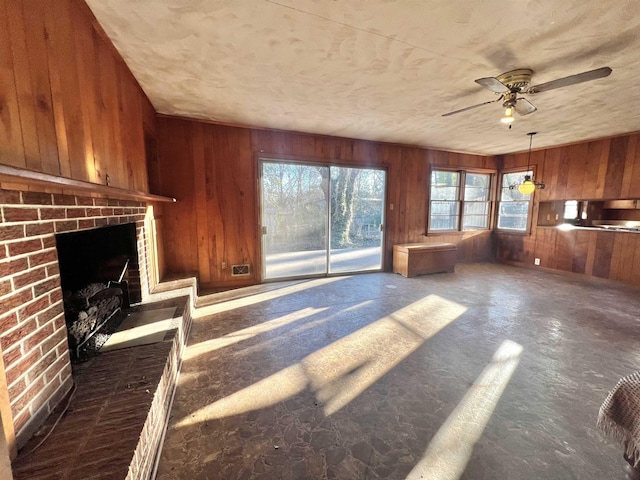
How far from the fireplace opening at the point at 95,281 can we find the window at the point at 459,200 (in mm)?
5368

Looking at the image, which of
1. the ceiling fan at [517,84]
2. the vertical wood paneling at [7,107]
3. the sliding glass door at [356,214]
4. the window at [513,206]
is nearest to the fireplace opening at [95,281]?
the vertical wood paneling at [7,107]

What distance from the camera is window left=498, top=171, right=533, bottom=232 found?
581 centimetres

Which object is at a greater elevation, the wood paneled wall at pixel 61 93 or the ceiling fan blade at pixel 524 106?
the ceiling fan blade at pixel 524 106

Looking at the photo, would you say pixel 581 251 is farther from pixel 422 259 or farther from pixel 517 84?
pixel 517 84

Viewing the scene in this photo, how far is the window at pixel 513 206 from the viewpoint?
5.81m

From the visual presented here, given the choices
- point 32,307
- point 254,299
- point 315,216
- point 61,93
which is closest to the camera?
point 32,307

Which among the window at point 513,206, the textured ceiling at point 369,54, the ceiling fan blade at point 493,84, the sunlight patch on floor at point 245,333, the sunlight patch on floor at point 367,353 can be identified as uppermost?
the textured ceiling at point 369,54

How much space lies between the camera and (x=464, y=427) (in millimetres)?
1565

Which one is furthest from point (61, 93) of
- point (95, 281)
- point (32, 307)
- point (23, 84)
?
point (95, 281)

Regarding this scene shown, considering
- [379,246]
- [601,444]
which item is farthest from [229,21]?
[379,246]

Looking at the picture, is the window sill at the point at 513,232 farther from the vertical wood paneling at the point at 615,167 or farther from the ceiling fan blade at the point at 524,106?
the ceiling fan blade at the point at 524,106

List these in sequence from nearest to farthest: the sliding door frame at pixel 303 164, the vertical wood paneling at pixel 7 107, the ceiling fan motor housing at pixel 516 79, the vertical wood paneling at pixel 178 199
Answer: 1. the vertical wood paneling at pixel 7 107
2. the ceiling fan motor housing at pixel 516 79
3. the vertical wood paneling at pixel 178 199
4. the sliding door frame at pixel 303 164

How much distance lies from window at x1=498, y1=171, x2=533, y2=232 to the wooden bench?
198 cm

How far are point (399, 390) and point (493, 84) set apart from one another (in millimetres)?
2553
